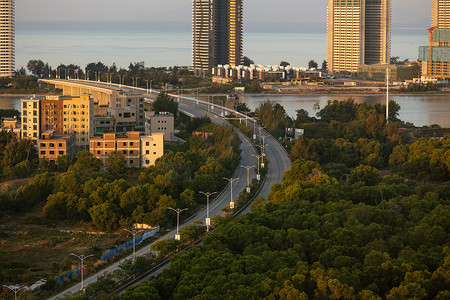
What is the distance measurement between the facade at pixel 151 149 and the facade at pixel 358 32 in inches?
2023

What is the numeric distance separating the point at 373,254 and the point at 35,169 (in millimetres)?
12295

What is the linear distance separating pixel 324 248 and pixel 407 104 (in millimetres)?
40258

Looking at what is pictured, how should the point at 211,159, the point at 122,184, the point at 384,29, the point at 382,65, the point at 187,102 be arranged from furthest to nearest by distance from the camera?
the point at 384,29 < the point at 382,65 < the point at 187,102 < the point at 211,159 < the point at 122,184

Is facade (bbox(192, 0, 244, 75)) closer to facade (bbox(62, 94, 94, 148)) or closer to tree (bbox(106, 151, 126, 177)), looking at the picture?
facade (bbox(62, 94, 94, 148))

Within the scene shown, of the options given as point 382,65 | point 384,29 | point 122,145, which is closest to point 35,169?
point 122,145

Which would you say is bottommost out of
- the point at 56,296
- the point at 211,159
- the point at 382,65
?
the point at 56,296

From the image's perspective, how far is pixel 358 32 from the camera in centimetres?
7325

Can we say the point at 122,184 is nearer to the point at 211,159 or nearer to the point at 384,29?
the point at 211,159

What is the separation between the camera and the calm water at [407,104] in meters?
43.1

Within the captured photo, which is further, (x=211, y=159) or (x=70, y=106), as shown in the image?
(x=70, y=106)

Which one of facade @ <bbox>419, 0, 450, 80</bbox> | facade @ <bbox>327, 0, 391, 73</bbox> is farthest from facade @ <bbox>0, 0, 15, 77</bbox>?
facade @ <bbox>419, 0, 450, 80</bbox>

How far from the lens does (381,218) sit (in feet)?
51.3

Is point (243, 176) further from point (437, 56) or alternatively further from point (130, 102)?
point (437, 56)

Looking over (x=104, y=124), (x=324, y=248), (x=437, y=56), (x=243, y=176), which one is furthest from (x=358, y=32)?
(x=324, y=248)
